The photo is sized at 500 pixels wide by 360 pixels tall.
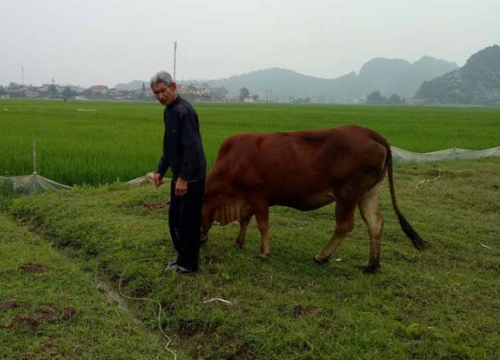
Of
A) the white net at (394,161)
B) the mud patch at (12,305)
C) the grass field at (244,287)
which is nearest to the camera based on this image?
the grass field at (244,287)

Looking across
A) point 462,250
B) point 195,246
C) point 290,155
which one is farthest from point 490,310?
point 195,246

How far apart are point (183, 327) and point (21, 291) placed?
1370 mm

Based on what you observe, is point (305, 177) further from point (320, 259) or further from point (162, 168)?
point (162, 168)

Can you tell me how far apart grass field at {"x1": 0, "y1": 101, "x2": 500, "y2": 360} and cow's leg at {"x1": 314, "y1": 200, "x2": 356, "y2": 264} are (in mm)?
152

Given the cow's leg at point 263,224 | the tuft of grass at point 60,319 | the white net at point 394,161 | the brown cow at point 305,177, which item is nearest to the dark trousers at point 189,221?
the brown cow at point 305,177

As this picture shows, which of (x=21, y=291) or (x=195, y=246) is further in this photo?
(x=195, y=246)

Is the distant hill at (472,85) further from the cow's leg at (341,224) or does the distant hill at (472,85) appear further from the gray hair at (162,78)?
the gray hair at (162,78)

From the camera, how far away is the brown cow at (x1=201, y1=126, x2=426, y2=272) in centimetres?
474

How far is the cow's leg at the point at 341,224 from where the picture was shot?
481cm

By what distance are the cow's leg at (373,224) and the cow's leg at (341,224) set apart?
15cm

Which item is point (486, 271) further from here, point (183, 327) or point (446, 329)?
point (183, 327)

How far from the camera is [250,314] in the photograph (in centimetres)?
388

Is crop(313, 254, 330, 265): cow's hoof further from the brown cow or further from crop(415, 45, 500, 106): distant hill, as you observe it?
crop(415, 45, 500, 106): distant hill

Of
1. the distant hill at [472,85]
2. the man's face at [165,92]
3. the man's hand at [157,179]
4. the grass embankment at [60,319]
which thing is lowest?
the grass embankment at [60,319]
